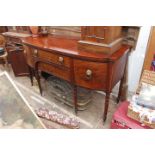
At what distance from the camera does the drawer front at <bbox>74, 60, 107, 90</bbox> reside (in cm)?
126

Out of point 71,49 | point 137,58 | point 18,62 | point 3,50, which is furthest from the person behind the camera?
point 3,50

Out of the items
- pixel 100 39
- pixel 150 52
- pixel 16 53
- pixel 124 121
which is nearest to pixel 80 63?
pixel 100 39

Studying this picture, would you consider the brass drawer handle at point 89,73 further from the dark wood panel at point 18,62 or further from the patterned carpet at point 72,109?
the dark wood panel at point 18,62

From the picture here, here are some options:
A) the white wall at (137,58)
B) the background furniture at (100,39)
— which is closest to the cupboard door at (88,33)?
the background furniture at (100,39)

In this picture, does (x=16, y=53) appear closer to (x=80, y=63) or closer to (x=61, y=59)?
(x=61, y=59)

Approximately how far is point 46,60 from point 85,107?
710mm

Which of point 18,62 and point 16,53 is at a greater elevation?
point 16,53

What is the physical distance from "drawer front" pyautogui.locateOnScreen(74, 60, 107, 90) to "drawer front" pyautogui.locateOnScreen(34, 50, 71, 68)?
3.8 inches

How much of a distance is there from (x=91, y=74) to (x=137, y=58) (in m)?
0.63

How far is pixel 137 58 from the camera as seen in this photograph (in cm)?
164

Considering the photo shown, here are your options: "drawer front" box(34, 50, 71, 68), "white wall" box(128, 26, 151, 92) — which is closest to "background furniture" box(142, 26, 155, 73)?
"white wall" box(128, 26, 151, 92)

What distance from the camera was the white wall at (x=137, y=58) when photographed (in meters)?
1.48
